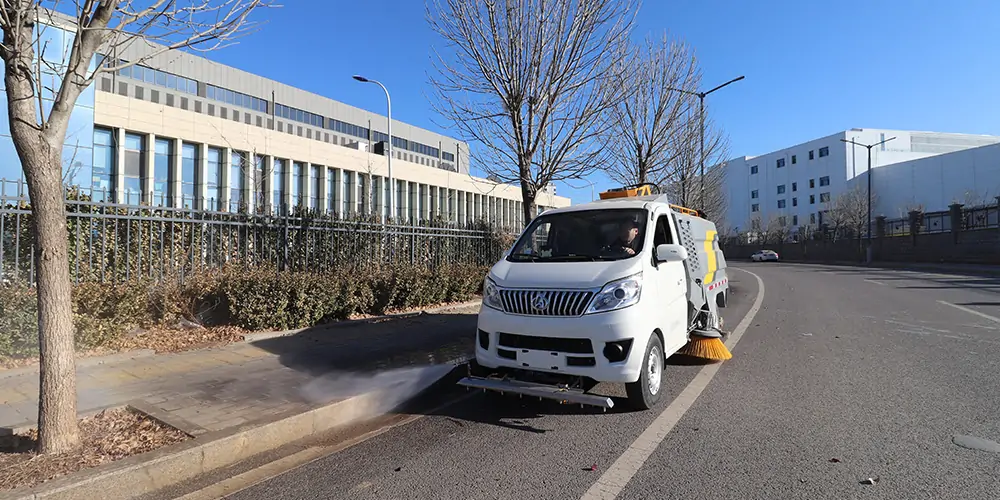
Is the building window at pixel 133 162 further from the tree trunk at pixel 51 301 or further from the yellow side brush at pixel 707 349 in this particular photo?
the yellow side brush at pixel 707 349

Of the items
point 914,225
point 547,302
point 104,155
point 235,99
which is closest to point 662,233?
point 547,302

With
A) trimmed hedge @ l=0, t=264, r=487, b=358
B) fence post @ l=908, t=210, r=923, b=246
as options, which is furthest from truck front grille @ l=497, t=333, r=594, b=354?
fence post @ l=908, t=210, r=923, b=246

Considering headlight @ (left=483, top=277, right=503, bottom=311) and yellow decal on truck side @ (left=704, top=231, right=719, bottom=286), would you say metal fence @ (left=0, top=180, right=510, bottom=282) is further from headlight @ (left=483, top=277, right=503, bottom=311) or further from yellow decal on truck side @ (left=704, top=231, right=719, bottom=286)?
yellow decal on truck side @ (left=704, top=231, right=719, bottom=286)

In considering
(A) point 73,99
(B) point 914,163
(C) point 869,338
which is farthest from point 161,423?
(B) point 914,163

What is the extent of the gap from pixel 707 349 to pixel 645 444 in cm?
329

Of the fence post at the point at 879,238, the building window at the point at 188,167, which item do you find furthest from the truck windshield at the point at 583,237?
the fence post at the point at 879,238

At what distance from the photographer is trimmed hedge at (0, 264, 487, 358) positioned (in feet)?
19.7

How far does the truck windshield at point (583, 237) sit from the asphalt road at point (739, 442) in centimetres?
149

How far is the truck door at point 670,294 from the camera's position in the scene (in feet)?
17.0

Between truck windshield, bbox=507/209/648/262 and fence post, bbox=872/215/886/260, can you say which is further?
fence post, bbox=872/215/886/260

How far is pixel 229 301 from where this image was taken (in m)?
7.99

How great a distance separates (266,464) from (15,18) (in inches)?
134

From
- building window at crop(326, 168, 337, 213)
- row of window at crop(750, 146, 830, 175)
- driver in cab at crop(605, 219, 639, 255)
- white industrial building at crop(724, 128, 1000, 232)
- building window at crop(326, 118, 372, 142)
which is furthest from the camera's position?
row of window at crop(750, 146, 830, 175)

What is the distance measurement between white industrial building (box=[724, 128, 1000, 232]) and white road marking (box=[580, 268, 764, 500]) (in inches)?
2468
